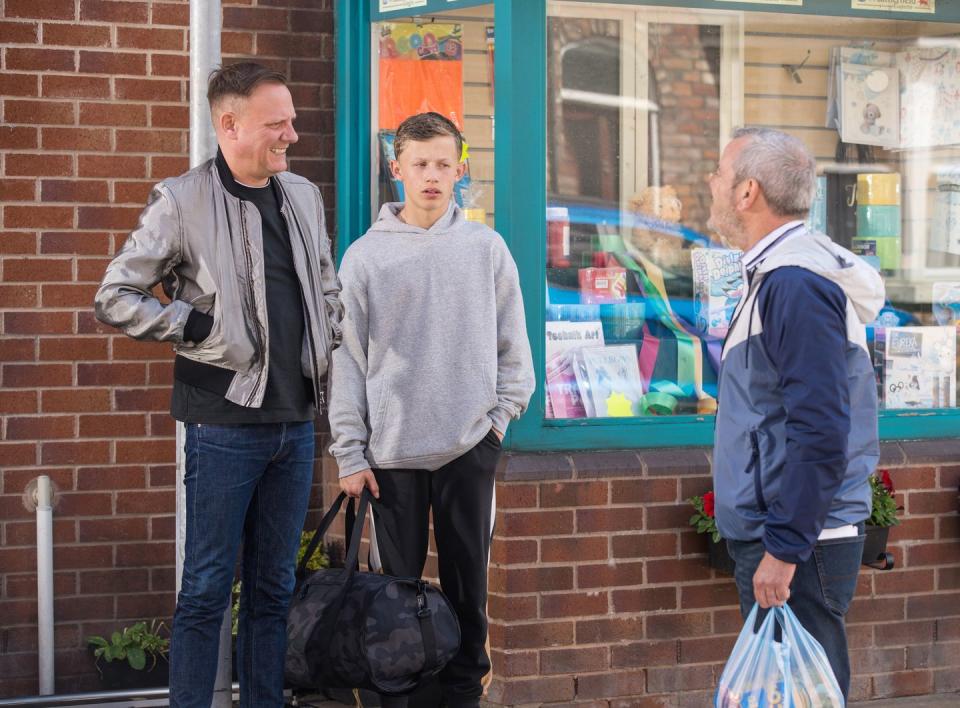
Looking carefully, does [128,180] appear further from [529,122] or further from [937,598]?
[937,598]

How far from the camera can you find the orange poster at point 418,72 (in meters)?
5.54

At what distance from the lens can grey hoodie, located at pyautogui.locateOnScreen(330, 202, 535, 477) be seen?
13.8 ft

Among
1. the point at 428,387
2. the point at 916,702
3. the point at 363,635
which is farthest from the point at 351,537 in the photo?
the point at 916,702

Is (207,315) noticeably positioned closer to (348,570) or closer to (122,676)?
(348,570)

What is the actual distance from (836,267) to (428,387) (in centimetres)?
149

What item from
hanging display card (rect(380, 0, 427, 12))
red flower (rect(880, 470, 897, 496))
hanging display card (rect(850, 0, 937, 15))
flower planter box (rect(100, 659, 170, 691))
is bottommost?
flower planter box (rect(100, 659, 170, 691))

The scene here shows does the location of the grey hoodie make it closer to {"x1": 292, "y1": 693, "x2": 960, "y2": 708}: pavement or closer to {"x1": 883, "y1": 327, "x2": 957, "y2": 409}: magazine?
{"x1": 292, "y1": 693, "x2": 960, "y2": 708}: pavement

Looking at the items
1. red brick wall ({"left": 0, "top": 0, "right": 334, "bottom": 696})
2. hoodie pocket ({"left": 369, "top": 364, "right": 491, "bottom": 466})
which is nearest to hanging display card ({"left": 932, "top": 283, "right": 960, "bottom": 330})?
hoodie pocket ({"left": 369, "top": 364, "right": 491, "bottom": 466})

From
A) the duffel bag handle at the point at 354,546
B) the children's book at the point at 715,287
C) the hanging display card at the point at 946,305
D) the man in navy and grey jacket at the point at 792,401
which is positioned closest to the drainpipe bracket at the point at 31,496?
the duffel bag handle at the point at 354,546

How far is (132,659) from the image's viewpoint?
5.32 metres

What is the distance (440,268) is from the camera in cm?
427

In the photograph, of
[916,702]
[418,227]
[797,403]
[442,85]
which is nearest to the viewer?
[797,403]

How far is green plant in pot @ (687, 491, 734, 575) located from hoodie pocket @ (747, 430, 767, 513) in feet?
6.40

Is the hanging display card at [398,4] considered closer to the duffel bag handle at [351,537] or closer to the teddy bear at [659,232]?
the teddy bear at [659,232]
